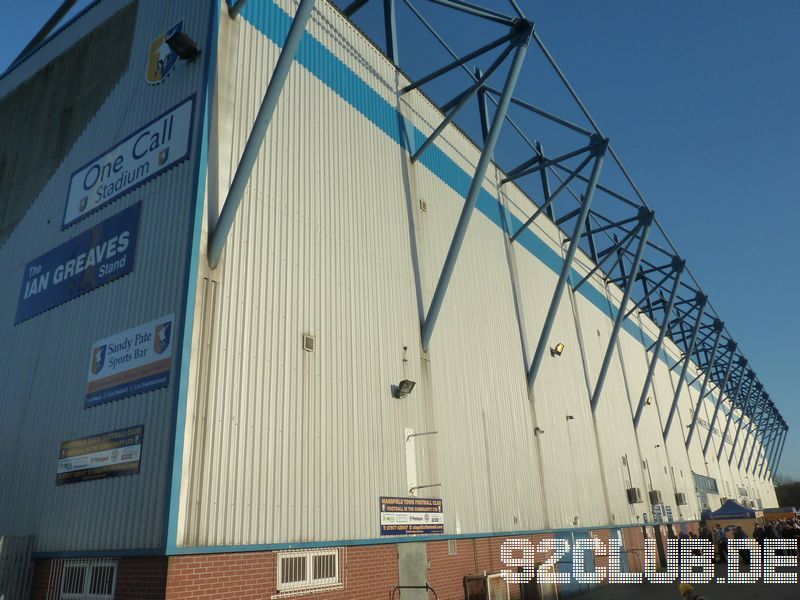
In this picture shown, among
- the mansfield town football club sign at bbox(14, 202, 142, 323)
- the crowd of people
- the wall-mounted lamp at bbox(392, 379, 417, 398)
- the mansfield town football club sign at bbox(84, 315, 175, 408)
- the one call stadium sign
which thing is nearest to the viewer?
the mansfield town football club sign at bbox(84, 315, 175, 408)

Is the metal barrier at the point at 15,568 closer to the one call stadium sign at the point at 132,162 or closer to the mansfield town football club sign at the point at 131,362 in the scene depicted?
the mansfield town football club sign at the point at 131,362

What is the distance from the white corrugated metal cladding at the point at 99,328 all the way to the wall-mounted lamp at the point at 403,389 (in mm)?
5757

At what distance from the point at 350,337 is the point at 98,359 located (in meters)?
5.00

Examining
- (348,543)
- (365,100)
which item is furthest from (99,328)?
(365,100)

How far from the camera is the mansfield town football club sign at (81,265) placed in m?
12.0

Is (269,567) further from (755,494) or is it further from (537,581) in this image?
(755,494)

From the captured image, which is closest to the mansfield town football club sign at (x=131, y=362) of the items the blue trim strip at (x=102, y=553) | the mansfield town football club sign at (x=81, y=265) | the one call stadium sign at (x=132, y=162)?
the mansfield town football club sign at (x=81, y=265)

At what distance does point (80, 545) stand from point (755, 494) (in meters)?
81.9

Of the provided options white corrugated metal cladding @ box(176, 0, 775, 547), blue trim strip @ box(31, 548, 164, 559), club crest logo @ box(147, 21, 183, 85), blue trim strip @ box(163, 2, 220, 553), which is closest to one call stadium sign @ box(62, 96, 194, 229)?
blue trim strip @ box(163, 2, 220, 553)

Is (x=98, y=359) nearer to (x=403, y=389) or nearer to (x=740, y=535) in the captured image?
(x=403, y=389)

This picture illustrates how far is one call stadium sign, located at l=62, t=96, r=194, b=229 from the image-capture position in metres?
11.8

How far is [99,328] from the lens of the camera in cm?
1168

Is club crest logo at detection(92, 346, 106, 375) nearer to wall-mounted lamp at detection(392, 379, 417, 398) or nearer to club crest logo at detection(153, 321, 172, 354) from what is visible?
club crest logo at detection(153, 321, 172, 354)

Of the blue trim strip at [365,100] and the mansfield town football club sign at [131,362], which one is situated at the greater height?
the blue trim strip at [365,100]
